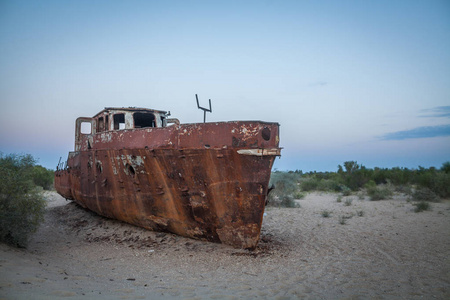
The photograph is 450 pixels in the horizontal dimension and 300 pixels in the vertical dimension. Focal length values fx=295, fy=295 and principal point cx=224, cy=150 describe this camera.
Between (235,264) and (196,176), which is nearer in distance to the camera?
(235,264)

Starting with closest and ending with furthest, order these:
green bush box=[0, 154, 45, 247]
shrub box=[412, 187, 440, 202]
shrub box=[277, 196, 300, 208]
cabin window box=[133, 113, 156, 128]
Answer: green bush box=[0, 154, 45, 247] < cabin window box=[133, 113, 156, 128] < shrub box=[412, 187, 440, 202] < shrub box=[277, 196, 300, 208]

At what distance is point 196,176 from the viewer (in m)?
5.38

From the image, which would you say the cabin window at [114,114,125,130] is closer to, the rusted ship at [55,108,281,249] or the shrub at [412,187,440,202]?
the rusted ship at [55,108,281,249]

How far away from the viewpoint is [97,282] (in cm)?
380

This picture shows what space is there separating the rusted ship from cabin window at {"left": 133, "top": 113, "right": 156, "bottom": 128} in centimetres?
137

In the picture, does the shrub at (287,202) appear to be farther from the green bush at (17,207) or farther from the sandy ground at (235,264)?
the green bush at (17,207)

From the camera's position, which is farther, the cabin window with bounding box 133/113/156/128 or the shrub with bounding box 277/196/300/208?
the shrub with bounding box 277/196/300/208

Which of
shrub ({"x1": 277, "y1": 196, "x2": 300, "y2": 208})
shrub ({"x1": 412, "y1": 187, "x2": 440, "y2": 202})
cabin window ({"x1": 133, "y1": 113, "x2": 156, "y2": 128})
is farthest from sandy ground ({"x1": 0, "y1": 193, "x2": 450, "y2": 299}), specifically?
shrub ({"x1": 412, "y1": 187, "x2": 440, "y2": 202})

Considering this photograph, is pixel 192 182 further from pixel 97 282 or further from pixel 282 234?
pixel 282 234

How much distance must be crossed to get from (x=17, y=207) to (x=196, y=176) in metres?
3.32

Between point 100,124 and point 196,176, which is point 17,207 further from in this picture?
point 100,124

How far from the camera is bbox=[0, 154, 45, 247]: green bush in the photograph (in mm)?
5211

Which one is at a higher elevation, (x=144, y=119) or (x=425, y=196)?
(x=144, y=119)

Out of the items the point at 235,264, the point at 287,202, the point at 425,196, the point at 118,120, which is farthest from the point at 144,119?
the point at 425,196
